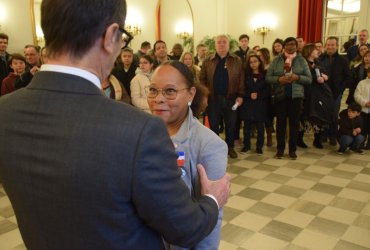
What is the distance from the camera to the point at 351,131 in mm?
4844

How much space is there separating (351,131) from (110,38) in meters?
4.84

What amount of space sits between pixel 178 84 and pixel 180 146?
316mm

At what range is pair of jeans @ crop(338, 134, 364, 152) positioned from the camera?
4.87 m

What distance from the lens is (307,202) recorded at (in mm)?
3322

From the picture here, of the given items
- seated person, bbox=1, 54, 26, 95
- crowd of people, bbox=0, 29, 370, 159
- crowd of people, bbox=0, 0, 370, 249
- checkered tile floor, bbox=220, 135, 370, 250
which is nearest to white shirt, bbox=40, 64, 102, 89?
crowd of people, bbox=0, 0, 370, 249

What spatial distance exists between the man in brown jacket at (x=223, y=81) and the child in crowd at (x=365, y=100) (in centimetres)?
183

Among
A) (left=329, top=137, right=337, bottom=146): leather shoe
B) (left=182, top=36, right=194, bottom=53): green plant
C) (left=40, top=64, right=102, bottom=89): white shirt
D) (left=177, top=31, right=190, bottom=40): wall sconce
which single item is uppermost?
(left=177, top=31, right=190, bottom=40): wall sconce

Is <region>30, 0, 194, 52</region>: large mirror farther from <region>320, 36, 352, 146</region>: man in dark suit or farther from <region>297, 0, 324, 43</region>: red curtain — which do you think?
<region>320, 36, 352, 146</region>: man in dark suit

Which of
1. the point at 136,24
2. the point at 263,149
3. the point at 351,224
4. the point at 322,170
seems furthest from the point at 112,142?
the point at 136,24

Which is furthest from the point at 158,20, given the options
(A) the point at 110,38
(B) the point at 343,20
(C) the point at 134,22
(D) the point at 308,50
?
(A) the point at 110,38

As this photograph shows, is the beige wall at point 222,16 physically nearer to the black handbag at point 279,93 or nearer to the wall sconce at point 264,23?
the wall sconce at point 264,23

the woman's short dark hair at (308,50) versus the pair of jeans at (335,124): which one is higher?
the woman's short dark hair at (308,50)

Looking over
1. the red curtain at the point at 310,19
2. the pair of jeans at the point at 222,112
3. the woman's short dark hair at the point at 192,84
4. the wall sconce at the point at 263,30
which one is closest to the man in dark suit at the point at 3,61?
the pair of jeans at the point at 222,112

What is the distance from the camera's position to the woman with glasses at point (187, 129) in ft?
4.12
